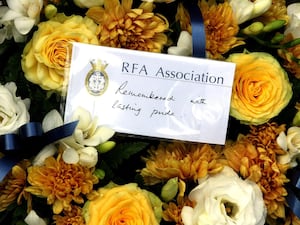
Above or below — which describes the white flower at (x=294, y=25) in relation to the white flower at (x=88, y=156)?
above

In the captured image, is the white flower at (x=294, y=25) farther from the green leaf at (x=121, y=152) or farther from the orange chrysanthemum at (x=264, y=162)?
the green leaf at (x=121, y=152)

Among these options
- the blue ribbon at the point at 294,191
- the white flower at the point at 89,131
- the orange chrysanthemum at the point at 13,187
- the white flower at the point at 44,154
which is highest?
the white flower at the point at 89,131

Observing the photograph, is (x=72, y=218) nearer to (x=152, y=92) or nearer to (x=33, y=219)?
(x=33, y=219)

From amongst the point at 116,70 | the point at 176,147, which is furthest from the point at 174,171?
the point at 116,70

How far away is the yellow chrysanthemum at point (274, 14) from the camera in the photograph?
95cm

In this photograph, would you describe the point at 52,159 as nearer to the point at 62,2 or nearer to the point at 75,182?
the point at 75,182

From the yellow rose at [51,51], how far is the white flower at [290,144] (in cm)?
34

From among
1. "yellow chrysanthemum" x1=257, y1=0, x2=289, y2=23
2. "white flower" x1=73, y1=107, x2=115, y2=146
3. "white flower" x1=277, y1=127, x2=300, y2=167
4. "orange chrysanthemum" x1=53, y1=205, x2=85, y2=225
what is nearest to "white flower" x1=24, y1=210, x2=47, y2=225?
"orange chrysanthemum" x1=53, y1=205, x2=85, y2=225

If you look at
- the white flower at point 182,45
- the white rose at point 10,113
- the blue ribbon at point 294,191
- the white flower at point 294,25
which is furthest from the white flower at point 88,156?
the white flower at point 294,25

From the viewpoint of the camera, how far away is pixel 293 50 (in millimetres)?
940

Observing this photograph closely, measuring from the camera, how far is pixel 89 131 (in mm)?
812

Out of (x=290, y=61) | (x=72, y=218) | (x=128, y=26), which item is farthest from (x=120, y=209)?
(x=290, y=61)

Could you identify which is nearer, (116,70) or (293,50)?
(116,70)

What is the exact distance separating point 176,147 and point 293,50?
0.28m
